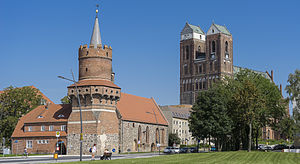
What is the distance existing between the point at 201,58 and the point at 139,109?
96.8m

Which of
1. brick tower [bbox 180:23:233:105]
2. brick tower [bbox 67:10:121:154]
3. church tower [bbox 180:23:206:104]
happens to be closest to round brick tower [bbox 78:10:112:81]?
brick tower [bbox 67:10:121:154]

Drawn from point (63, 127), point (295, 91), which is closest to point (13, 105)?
point (63, 127)

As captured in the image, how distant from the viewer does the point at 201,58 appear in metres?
186

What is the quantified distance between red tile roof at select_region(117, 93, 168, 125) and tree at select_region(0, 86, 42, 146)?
61.4 feet

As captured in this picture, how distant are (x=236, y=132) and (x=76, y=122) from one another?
27.5m

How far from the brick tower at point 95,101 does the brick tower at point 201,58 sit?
103982 mm

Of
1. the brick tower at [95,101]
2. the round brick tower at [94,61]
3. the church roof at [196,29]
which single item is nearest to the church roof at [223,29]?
the church roof at [196,29]

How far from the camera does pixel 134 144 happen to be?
280ft

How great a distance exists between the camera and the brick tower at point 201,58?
180 meters

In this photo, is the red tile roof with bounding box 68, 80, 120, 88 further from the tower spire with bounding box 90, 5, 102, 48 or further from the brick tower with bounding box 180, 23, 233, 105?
the brick tower with bounding box 180, 23, 233, 105

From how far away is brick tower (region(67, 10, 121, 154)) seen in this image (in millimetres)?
72875

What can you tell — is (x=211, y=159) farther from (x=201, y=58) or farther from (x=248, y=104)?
(x=201, y=58)

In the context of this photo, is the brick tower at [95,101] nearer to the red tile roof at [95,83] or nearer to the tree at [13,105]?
the red tile roof at [95,83]

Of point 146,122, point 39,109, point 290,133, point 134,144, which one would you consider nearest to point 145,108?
point 146,122
